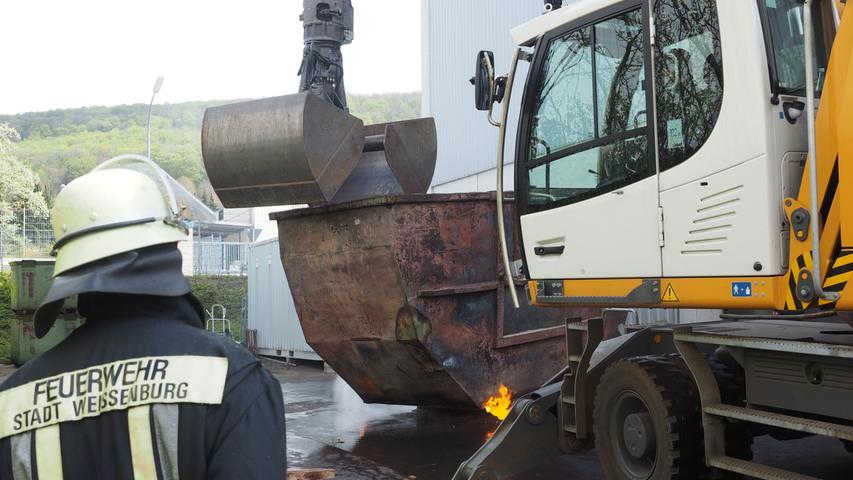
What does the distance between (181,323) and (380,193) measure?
6234 mm

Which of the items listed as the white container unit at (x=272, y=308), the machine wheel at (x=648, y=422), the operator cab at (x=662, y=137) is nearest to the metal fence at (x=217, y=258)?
the white container unit at (x=272, y=308)

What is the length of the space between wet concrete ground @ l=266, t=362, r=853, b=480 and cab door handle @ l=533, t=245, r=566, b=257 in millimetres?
2028

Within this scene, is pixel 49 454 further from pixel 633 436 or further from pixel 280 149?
pixel 280 149

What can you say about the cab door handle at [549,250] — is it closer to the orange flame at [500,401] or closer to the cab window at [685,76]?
the cab window at [685,76]

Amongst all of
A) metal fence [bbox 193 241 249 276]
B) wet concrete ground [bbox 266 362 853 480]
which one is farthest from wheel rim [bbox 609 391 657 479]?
metal fence [bbox 193 241 249 276]

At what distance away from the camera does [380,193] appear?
8000 millimetres

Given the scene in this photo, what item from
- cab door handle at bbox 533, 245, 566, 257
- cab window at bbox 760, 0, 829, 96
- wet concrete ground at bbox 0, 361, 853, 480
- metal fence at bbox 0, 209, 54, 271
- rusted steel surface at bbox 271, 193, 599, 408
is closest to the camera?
cab window at bbox 760, 0, 829, 96

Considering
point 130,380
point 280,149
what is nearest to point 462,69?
point 280,149

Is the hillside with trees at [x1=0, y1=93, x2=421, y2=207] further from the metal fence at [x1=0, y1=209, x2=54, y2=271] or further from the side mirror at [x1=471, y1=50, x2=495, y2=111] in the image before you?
the side mirror at [x1=471, y1=50, x2=495, y2=111]

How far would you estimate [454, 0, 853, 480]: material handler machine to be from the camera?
13.6 feet

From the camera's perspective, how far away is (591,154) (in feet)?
17.3

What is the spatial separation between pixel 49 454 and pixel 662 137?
3813mm

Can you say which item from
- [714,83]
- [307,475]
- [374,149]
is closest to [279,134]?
[374,149]

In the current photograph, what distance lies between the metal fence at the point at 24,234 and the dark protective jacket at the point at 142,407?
3813 cm
